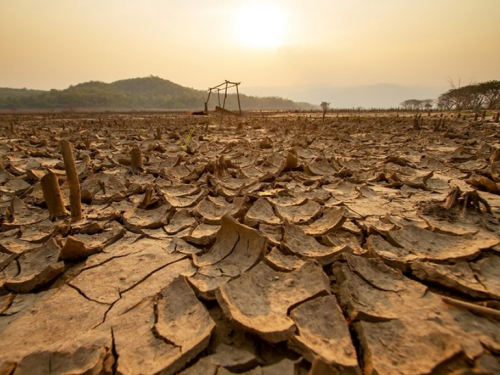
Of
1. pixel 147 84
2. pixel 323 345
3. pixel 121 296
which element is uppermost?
pixel 147 84

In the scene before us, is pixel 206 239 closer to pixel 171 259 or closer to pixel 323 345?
pixel 171 259

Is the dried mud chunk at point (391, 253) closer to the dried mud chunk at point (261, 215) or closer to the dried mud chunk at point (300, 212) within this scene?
the dried mud chunk at point (300, 212)

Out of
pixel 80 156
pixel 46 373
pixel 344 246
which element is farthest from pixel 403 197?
pixel 80 156

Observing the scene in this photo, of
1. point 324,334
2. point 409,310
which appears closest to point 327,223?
point 409,310

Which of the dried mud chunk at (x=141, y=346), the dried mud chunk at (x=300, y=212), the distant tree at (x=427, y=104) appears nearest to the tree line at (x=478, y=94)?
the distant tree at (x=427, y=104)

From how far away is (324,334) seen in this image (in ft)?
3.08

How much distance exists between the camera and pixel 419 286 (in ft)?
3.79

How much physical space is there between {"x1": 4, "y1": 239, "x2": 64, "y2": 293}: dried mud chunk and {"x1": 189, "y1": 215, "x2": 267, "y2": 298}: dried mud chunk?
702 mm

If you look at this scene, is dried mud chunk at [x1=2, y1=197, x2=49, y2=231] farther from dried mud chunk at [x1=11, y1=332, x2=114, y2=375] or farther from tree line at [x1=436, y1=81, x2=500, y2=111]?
tree line at [x1=436, y1=81, x2=500, y2=111]

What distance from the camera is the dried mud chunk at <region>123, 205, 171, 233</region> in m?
1.93

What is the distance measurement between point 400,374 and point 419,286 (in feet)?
1.61

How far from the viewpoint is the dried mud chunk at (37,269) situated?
4.22ft

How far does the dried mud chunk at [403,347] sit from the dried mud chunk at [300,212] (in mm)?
976

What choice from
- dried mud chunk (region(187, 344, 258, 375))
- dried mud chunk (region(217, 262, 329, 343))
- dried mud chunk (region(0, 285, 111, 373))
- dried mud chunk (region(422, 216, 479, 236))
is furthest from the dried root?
dried mud chunk (region(0, 285, 111, 373))
